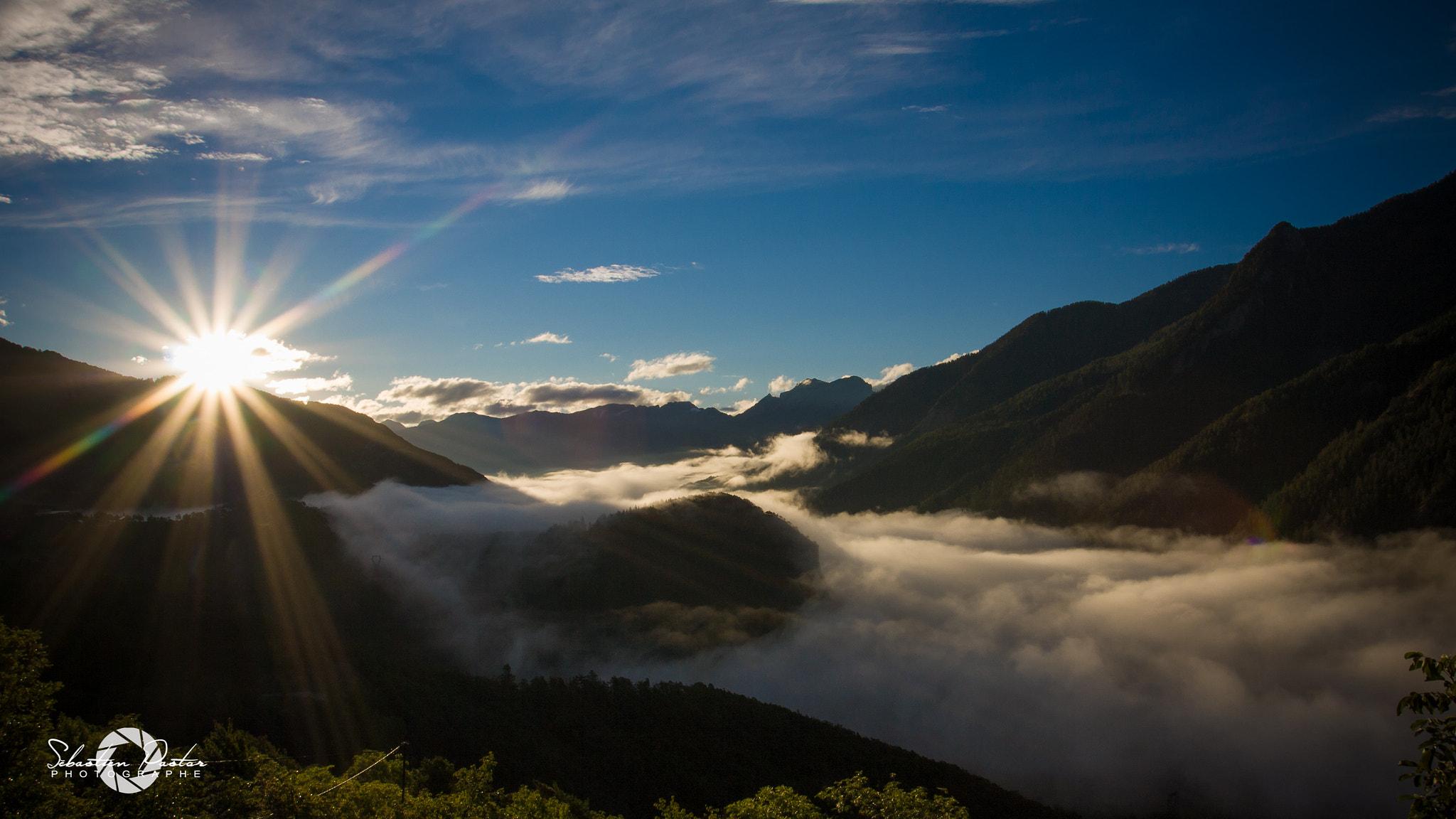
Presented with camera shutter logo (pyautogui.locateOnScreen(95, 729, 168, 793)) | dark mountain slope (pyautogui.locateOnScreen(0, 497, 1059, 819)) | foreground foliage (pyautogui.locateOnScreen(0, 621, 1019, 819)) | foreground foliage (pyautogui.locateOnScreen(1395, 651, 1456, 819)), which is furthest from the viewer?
dark mountain slope (pyautogui.locateOnScreen(0, 497, 1059, 819))

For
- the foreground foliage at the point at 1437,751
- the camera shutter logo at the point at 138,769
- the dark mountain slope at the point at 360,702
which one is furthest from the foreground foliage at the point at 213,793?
the dark mountain slope at the point at 360,702

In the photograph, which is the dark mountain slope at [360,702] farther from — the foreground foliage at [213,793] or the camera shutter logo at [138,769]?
the camera shutter logo at [138,769]

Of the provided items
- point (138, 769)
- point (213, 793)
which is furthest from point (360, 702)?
point (213, 793)

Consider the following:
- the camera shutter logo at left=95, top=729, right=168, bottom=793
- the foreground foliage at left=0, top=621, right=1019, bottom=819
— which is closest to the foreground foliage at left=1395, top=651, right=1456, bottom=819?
the foreground foliage at left=0, top=621, right=1019, bottom=819

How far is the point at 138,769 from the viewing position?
Answer: 98.6 ft

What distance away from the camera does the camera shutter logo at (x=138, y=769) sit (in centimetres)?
2798

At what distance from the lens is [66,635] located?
98188 millimetres

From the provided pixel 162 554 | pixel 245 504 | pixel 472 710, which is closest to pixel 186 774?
pixel 472 710

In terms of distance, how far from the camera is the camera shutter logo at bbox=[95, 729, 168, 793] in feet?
91.8

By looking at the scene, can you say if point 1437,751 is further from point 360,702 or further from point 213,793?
point 360,702

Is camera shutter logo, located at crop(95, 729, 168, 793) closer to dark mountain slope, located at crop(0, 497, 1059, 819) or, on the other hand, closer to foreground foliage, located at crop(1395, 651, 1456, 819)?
foreground foliage, located at crop(1395, 651, 1456, 819)

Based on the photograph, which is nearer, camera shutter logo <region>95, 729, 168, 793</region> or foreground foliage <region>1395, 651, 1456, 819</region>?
foreground foliage <region>1395, 651, 1456, 819</region>

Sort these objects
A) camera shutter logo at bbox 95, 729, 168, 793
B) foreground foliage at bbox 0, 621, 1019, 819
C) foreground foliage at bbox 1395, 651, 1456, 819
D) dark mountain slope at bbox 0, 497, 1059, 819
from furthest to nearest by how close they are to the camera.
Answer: dark mountain slope at bbox 0, 497, 1059, 819 < camera shutter logo at bbox 95, 729, 168, 793 < foreground foliage at bbox 0, 621, 1019, 819 < foreground foliage at bbox 1395, 651, 1456, 819

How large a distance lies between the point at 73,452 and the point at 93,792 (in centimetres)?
22345
